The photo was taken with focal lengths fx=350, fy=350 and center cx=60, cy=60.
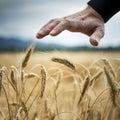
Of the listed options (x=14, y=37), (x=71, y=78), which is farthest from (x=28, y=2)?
(x=71, y=78)

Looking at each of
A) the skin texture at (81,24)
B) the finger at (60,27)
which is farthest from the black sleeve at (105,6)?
the finger at (60,27)

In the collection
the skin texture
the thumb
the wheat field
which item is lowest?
the wheat field

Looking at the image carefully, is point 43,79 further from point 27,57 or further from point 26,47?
point 26,47

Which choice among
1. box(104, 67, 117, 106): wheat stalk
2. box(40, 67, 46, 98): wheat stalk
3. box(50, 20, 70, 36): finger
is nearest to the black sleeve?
box(50, 20, 70, 36): finger

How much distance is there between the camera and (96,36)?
1.56m

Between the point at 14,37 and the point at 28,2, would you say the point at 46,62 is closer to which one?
the point at 14,37

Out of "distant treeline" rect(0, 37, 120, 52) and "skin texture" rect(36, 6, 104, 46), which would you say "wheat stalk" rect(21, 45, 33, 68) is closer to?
"skin texture" rect(36, 6, 104, 46)

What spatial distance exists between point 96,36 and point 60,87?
362 millimetres

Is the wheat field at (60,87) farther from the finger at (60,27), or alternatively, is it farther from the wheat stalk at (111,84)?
the finger at (60,27)

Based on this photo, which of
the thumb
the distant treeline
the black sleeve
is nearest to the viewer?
the thumb

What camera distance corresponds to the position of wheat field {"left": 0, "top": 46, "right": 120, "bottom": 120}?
1.59 meters

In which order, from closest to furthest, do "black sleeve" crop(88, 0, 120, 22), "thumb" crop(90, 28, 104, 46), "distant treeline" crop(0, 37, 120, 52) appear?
"thumb" crop(90, 28, 104, 46)
"black sleeve" crop(88, 0, 120, 22)
"distant treeline" crop(0, 37, 120, 52)

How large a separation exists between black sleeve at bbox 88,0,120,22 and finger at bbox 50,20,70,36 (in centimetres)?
18

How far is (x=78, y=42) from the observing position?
1.84 m
